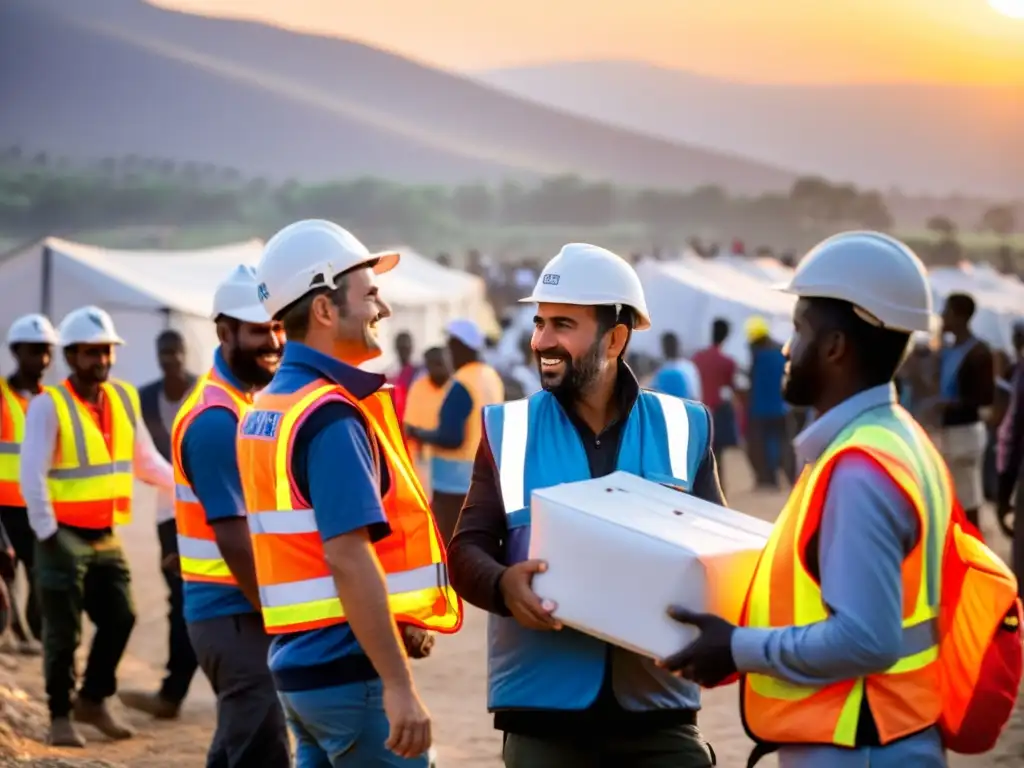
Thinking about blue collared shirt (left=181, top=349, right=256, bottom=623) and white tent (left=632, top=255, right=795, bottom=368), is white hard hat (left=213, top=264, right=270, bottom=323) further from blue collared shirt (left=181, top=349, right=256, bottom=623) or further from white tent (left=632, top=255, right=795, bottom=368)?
white tent (left=632, top=255, right=795, bottom=368)

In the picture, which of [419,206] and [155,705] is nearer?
[155,705]

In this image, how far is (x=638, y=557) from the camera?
314cm

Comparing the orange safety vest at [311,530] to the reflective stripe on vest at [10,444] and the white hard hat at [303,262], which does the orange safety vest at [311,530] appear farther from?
the reflective stripe on vest at [10,444]

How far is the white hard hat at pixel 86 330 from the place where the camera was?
755 centimetres

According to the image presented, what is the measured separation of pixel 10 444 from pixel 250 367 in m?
4.28

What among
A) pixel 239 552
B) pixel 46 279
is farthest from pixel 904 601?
pixel 46 279

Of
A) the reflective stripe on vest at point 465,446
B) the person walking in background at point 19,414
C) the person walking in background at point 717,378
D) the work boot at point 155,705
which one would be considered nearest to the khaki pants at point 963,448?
the reflective stripe on vest at point 465,446

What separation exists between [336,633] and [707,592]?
3.42ft

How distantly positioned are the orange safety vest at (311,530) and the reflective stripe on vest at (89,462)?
3.88 m

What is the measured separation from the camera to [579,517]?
3266 mm

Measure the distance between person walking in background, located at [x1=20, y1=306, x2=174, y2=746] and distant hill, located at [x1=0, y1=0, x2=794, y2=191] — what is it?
126 metres

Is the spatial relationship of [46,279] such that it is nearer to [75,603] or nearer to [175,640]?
[175,640]

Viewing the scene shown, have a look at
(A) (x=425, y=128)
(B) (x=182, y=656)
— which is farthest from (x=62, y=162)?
(B) (x=182, y=656)

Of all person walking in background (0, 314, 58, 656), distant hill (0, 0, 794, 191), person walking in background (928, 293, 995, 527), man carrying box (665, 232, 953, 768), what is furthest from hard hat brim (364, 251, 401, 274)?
distant hill (0, 0, 794, 191)
